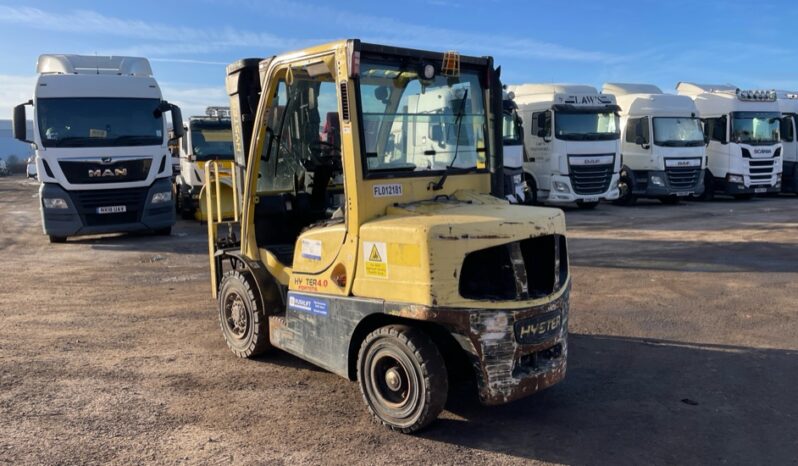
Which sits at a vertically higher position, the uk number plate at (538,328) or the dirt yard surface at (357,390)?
the uk number plate at (538,328)

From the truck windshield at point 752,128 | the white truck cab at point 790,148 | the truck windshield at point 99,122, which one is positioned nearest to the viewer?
the truck windshield at point 99,122

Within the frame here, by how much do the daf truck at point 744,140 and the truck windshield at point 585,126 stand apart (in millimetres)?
5285

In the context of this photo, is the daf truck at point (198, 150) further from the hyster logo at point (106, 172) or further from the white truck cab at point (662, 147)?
the white truck cab at point (662, 147)

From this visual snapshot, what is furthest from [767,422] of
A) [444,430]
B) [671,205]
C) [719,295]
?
[671,205]

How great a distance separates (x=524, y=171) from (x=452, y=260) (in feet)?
52.4

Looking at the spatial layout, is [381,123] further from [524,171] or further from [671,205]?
[671,205]

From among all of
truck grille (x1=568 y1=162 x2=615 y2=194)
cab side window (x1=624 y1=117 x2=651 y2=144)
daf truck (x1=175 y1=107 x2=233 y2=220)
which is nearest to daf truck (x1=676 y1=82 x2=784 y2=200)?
cab side window (x1=624 y1=117 x2=651 y2=144)

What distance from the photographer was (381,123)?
15.5 ft

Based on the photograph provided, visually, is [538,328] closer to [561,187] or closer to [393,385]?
[393,385]

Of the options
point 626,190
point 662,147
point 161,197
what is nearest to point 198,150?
point 161,197

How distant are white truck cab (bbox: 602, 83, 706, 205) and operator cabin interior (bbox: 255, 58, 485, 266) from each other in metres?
16.5

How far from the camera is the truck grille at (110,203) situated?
12.8 m

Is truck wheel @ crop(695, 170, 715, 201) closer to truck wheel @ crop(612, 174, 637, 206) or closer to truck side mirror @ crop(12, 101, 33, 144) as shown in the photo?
truck wheel @ crop(612, 174, 637, 206)

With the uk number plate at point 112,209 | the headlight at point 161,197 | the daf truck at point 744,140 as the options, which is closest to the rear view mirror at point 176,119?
the headlight at point 161,197
